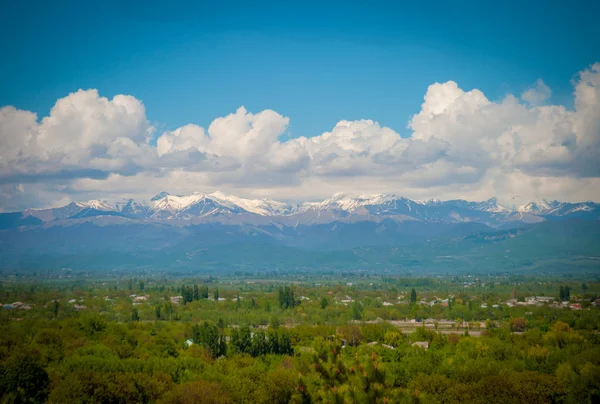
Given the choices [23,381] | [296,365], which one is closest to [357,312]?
[296,365]

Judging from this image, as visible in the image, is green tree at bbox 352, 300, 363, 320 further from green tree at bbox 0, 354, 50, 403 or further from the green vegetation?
green tree at bbox 0, 354, 50, 403

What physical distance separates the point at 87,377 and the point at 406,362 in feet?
97.4

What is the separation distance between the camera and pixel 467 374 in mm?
44719

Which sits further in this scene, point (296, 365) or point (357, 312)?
point (357, 312)

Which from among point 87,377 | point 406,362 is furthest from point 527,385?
point 87,377

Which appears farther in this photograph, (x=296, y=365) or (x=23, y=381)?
(x=296, y=365)

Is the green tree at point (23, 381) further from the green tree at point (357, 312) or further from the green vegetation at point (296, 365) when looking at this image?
the green tree at point (357, 312)

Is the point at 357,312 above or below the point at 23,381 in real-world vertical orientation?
below

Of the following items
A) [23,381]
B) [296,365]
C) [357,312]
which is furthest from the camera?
[357,312]

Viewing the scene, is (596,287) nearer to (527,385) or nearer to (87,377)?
(527,385)

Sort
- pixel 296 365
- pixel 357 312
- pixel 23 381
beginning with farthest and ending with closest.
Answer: pixel 357 312 → pixel 296 365 → pixel 23 381

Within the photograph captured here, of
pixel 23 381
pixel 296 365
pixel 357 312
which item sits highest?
pixel 23 381

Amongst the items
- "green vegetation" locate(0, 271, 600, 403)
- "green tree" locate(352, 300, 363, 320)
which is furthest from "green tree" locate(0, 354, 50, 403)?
"green tree" locate(352, 300, 363, 320)

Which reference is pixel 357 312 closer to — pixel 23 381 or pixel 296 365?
pixel 296 365
